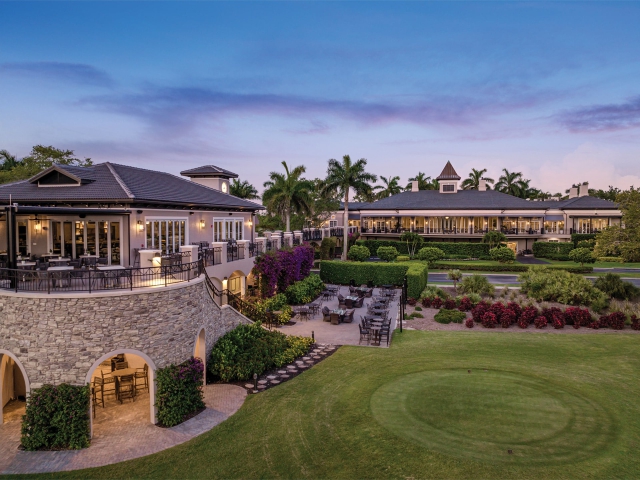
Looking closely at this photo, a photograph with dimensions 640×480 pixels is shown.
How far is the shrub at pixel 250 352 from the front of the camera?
17031 millimetres

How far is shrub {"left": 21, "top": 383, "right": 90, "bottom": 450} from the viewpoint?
12016 mm

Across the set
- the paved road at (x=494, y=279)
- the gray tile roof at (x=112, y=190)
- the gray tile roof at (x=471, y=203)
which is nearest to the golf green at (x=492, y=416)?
the gray tile roof at (x=112, y=190)

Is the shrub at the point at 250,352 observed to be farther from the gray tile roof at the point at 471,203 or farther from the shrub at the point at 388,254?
the gray tile roof at the point at 471,203

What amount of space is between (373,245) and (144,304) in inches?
1829

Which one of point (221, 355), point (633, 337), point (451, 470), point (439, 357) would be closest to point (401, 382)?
point (439, 357)

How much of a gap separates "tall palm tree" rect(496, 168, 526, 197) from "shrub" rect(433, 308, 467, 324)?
61177 millimetres

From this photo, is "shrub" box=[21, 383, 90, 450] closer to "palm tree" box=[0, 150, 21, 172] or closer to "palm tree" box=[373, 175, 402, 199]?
"palm tree" box=[0, 150, 21, 172]

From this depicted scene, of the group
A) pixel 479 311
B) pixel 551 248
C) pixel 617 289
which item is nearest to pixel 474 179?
pixel 551 248

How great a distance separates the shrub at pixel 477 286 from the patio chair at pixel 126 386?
982 inches

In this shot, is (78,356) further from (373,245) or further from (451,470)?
(373,245)

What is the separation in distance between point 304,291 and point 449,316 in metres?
10.3

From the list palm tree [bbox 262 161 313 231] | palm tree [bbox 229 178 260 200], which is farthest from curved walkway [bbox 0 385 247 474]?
palm tree [bbox 229 178 260 200]

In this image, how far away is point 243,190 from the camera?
2238 inches

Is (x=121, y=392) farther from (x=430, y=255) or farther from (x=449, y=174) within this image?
(x=449, y=174)
